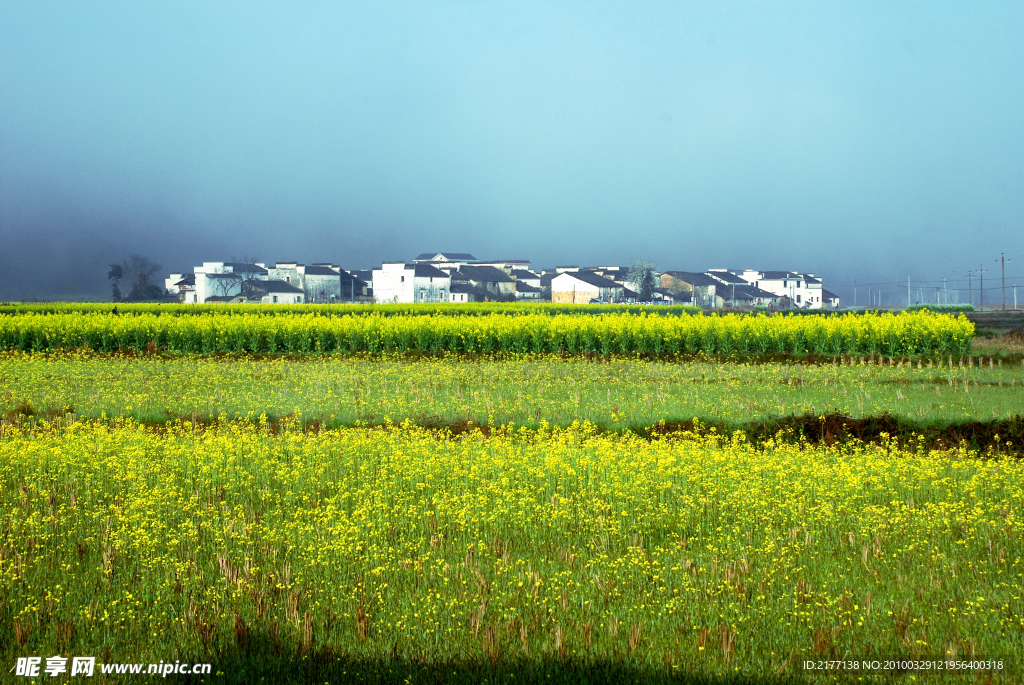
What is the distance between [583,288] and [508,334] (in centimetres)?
8246

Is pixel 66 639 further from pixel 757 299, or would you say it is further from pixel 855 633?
pixel 757 299

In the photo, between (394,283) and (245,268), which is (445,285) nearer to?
(394,283)

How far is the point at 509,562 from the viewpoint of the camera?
658cm

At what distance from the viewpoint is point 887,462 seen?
32.9 feet

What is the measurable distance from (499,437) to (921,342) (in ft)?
69.0


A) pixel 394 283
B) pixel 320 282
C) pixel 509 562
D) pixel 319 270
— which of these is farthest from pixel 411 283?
pixel 509 562

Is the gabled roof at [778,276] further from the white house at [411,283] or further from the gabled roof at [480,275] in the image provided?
the white house at [411,283]

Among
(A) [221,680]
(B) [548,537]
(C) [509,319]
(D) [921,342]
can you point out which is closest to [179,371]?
(C) [509,319]
